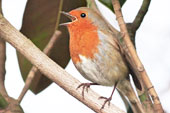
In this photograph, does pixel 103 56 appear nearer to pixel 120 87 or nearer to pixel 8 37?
pixel 120 87

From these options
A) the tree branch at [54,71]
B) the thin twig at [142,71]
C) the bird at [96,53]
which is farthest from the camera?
the bird at [96,53]

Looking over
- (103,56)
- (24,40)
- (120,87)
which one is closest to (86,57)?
(103,56)

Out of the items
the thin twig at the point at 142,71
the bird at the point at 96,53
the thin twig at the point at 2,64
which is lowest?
the thin twig at the point at 2,64

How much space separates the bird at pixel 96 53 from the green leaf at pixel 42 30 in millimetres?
238

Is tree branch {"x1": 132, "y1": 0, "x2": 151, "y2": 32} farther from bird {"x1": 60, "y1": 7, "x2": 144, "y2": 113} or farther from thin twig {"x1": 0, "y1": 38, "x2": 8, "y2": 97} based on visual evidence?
thin twig {"x1": 0, "y1": 38, "x2": 8, "y2": 97}

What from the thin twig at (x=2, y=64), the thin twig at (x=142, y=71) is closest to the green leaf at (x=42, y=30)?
the thin twig at (x=2, y=64)

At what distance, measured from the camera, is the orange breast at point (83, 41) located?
6.96 ft

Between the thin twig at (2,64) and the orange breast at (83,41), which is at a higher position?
the orange breast at (83,41)

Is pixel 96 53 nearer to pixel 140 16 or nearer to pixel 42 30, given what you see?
pixel 140 16

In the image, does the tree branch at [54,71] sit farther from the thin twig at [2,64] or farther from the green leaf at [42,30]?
the green leaf at [42,30]

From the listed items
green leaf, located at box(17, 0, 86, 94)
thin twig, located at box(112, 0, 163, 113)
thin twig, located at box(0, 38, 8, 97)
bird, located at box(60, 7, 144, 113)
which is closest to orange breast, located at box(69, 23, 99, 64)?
bird, located at box(60, 7, 144, 113)

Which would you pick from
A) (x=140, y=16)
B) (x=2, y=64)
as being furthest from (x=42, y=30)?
(x=140, y=16)

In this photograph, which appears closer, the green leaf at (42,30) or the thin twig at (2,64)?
the thin twig at (2,64)

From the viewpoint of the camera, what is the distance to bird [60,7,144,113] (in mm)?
2111
